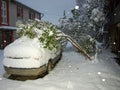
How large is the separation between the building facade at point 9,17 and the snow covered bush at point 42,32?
1431 centimetres

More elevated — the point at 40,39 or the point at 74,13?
the point at 74,13

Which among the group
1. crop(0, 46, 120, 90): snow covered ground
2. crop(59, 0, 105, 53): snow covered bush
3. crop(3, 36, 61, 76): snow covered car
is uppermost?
crop(59, 0, 105, 53): snow covered bush

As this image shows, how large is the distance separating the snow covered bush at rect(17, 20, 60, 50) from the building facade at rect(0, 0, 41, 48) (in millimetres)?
14314

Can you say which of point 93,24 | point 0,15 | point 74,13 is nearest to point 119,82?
point 0,15

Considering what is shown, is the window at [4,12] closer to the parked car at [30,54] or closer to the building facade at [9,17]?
the building facade at [9,17]

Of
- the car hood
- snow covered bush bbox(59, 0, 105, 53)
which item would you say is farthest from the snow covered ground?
snow covered bush bbox(59, 0, 105, 53)

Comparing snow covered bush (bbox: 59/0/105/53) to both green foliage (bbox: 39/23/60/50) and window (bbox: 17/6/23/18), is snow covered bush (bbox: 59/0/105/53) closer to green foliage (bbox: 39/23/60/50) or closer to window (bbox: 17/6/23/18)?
window (bbox: 17/6/23/18)

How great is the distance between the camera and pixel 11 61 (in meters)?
9.61

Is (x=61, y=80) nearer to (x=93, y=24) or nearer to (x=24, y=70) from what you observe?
(x=24, y=70)

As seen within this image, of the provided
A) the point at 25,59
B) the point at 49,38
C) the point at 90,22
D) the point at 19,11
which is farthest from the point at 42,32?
the point at 19,11

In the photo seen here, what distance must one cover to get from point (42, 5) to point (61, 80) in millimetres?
151435

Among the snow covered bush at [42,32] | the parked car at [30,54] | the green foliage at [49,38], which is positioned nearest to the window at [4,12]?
the snow covered bush at [42,32]

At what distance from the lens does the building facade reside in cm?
2740

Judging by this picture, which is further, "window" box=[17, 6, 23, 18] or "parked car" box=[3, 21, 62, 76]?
"window" box=[17, 6, 23, 18]
